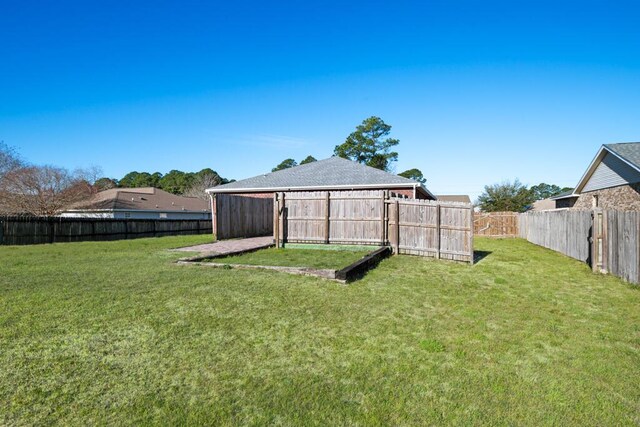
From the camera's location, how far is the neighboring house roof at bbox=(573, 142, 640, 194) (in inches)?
575

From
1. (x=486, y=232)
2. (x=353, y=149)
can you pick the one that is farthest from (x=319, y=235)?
(x=353, y=149)

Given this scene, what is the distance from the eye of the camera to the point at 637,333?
4.39 meters

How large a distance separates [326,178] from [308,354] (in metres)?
16.2

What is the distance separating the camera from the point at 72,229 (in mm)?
17438

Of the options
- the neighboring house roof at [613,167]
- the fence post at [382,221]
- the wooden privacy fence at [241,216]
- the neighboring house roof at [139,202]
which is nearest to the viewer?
the fence post at [382,221]

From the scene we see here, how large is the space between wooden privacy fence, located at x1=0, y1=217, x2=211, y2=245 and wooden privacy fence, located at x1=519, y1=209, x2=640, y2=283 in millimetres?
20068

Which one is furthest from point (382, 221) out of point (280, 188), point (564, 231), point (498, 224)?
point (498, 224)

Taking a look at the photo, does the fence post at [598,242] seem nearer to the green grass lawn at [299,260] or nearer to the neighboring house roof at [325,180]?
the green grass lawn at [299,260]

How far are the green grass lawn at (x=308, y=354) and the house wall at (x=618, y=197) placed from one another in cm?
1136

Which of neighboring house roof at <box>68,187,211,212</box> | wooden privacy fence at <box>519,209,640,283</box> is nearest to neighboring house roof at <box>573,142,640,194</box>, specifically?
wooden privacy fence at <box>519,209,640,283</box>

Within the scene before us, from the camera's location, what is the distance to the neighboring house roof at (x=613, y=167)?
14594mm

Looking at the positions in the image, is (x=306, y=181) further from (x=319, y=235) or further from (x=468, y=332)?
(x=468, y=332)

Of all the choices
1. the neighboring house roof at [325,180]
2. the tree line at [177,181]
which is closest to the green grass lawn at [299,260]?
the neighboring house roof at [325,180]

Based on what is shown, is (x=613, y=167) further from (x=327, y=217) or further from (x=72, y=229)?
(x=72, y=229)
